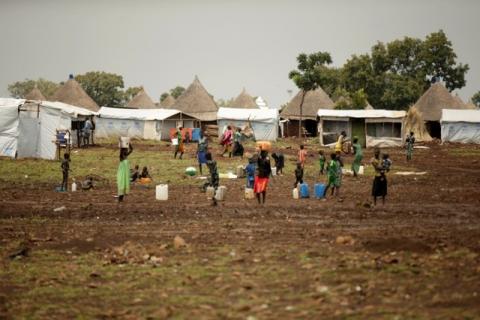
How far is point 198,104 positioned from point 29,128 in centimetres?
3044

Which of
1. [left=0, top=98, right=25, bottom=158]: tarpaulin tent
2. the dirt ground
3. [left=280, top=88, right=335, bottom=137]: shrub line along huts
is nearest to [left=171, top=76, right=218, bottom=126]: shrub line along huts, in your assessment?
[left=280, top=88, right=335, bottom=137]: shrub line along huts

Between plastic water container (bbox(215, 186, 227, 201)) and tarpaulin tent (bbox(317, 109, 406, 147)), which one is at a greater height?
tarpaulin tent (bbox(317, 109, 406, 147))

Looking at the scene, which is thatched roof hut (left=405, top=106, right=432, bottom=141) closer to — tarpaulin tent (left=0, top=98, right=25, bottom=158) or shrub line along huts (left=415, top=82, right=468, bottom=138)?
shrub line along huts (left=415, top=82, right=468, bottom=138)

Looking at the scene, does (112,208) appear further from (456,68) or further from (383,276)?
(456,68)

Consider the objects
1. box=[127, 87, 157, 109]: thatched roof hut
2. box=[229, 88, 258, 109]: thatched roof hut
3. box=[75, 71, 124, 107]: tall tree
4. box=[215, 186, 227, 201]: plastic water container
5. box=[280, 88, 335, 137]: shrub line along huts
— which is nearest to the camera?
box=[215, 186, 227, 201]: plastic water container

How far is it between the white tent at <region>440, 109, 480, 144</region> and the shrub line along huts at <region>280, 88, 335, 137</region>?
43.2 feet

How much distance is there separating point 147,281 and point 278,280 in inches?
73.8

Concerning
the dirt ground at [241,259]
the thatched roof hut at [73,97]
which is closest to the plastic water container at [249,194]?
the dirt ground at [241,259]

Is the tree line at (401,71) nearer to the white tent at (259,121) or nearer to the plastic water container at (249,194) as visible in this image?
the white tent at (259,121)

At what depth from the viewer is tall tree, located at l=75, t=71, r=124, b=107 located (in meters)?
112

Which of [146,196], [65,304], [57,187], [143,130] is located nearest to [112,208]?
[146,196]

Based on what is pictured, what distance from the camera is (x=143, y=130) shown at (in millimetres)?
55688

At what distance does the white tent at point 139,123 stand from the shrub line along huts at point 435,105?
714 inches

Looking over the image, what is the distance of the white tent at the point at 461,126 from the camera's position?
53.3 metres
